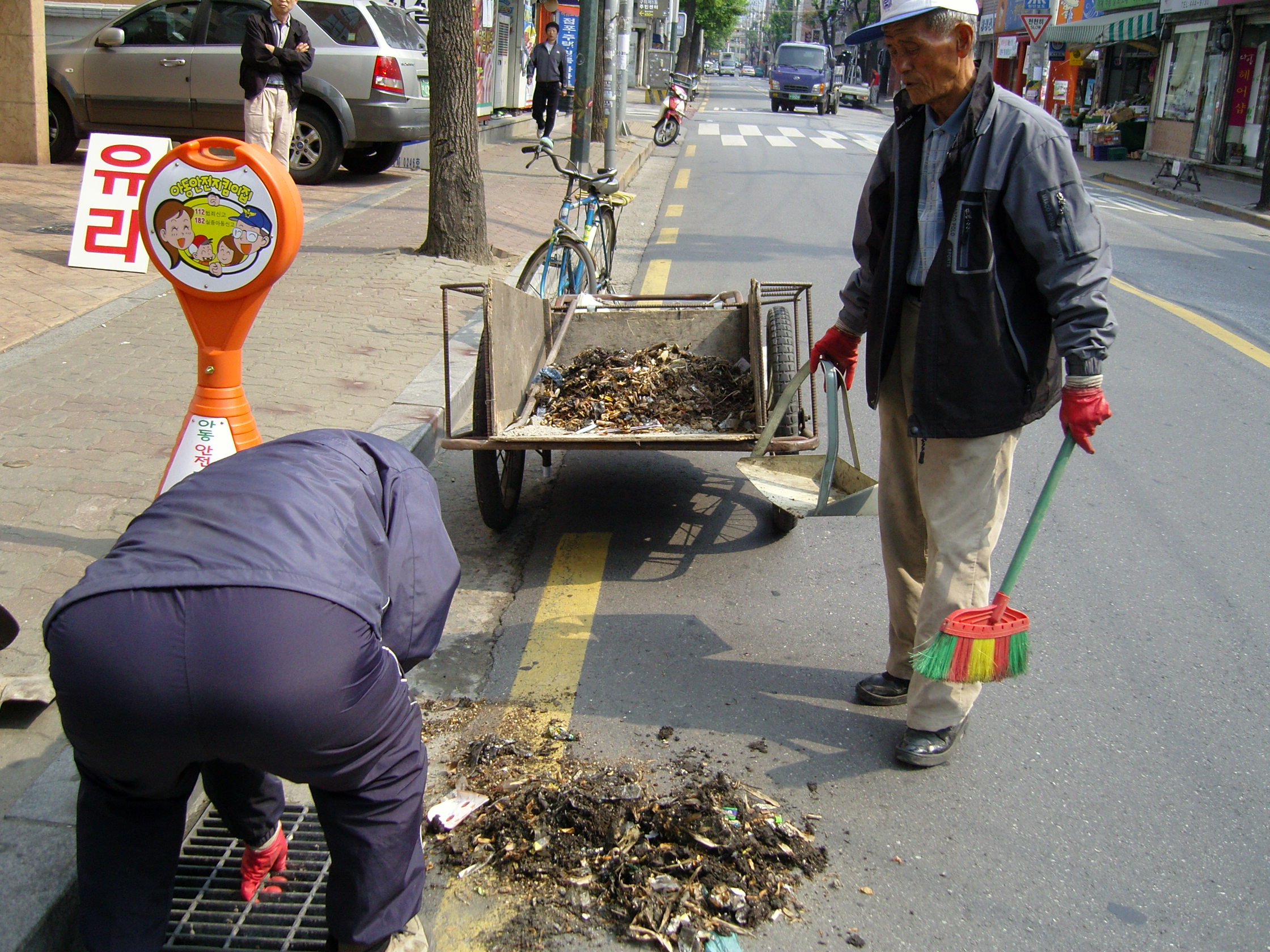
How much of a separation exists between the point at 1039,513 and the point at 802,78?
38610mm

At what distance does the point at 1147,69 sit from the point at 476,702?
32384 millimetres

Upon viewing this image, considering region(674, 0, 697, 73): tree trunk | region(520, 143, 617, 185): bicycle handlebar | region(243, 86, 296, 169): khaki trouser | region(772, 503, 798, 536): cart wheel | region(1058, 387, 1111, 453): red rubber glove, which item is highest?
region(674, 0, 697, 73): tree trunk

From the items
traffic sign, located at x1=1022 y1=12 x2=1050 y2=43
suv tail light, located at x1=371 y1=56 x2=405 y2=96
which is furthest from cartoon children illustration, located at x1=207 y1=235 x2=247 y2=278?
traffic sign, located at x1=1022 y1=12 x2=1050 y2=43

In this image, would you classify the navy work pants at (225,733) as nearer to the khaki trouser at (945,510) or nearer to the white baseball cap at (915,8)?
the khaki trouser at (945,510)

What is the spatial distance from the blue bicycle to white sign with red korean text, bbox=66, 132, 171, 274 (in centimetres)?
240

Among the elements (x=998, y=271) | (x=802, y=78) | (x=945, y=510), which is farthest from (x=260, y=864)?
(x=802, y=78)

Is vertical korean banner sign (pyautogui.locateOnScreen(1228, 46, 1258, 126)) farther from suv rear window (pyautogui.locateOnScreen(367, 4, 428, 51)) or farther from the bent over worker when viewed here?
the bent over worker

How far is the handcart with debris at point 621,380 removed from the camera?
13.5ft

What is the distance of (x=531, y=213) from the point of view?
11.8 meters

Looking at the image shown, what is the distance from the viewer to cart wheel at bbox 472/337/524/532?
165 inches

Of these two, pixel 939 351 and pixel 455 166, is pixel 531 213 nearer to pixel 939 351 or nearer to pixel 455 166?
pixel 455 166

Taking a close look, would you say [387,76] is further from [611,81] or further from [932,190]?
[932,190]

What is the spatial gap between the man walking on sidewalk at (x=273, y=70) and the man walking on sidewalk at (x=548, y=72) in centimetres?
857

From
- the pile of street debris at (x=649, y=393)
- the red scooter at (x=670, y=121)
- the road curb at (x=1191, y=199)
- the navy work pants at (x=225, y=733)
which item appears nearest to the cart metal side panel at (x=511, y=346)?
the pile of street debris at (x=649, y=393)
